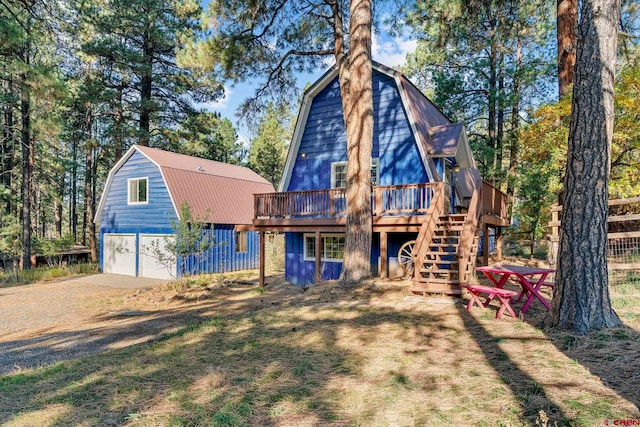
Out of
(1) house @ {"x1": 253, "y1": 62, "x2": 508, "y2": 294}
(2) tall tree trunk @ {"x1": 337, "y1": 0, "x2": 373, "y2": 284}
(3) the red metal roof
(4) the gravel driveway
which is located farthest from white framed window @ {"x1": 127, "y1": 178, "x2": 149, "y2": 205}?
(2) tall tree trunk @ {"x1": 337, "y1": 0, "x2": 373, "y2": 284}

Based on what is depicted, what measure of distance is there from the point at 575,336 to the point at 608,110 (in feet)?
9.01

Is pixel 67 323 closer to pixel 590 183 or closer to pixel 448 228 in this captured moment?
pixel 448 228

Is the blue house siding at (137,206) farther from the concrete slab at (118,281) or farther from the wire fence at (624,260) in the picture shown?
the wire fence at (624,260)

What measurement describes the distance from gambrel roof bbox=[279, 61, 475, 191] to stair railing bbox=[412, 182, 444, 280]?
1339mm

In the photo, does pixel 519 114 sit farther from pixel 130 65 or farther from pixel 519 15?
pixel 130 65

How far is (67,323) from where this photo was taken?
8773 mm

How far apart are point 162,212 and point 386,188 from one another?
36.3 ft

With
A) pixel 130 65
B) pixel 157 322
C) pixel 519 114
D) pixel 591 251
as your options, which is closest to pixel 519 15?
pixel 519 114

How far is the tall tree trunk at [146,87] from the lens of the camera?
67.6 feet

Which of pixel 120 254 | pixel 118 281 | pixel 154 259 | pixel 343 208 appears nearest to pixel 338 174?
pixel 343 208

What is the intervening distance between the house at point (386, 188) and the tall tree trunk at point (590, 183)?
12.3ft

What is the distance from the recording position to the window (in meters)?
19.1

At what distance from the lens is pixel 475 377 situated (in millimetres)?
3479

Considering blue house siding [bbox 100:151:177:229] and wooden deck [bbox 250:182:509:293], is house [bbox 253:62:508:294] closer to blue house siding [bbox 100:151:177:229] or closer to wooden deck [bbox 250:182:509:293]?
wooden deck [bbox 250:182:509:293]
